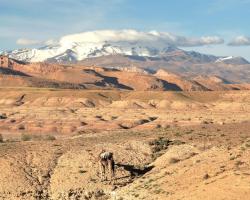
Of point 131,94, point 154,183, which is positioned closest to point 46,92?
point 131,94

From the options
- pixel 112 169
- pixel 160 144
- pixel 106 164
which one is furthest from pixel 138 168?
pixel 160 144

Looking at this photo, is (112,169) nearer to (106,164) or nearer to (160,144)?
(106,164)

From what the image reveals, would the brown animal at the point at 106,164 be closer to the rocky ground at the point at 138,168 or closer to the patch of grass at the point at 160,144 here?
the rocky ground at the point at 138,168

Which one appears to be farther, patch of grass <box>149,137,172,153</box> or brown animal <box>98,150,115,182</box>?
patch of grass <box>149,137,172,153</box>

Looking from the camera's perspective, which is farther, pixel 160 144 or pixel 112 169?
pixel 160 144

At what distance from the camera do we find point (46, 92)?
16312 cm

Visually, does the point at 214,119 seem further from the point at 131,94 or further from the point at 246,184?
the point at 246,184

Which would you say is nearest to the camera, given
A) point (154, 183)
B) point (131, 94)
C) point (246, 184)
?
point (246, 184)

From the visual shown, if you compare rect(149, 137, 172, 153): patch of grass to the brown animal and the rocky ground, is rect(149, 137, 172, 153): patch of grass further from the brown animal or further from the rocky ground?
the brown animal

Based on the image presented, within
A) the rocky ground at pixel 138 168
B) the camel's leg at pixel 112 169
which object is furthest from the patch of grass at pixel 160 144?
the camel's leg at pixel 112 169

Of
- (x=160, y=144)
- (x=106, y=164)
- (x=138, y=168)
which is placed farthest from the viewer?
(x=160, y=144)

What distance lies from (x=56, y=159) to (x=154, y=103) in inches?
4084

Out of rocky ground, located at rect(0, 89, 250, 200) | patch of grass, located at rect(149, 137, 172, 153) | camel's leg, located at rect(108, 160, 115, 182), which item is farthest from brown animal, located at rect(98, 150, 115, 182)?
patch of grass, located at rect(149, 137, 172, 153)

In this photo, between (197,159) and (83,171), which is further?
(83,171)
